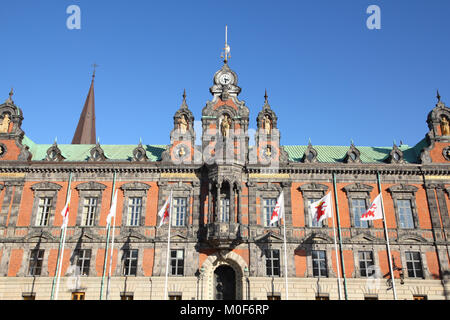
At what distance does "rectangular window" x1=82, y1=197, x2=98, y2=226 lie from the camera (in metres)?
33.0

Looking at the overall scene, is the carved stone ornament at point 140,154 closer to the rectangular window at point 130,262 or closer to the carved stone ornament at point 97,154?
the carved stone ornament at point 97,154

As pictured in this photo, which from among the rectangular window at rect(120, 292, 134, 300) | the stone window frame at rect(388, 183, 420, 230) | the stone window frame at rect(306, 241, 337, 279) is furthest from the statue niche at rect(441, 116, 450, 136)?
the rectangular window at rect(120, 292, 134, 300)

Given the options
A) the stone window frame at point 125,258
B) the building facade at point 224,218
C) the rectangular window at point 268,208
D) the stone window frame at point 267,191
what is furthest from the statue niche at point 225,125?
the stone window frame at point 125,258

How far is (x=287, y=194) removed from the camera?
33.3 metres

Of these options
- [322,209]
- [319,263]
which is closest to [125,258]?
[319,263]

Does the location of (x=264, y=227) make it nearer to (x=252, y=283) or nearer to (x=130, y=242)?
(x=252, y=283)

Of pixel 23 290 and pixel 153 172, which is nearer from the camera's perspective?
pixel 23 290

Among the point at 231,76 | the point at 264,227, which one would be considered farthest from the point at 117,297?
the point at 231,76

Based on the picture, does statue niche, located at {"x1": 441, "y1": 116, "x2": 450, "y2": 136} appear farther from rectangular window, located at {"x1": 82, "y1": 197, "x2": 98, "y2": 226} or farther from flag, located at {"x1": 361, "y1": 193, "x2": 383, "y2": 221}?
rectangular window, located at {"x1": 82, "y1": 197, "x2": 98, "y2": 226}

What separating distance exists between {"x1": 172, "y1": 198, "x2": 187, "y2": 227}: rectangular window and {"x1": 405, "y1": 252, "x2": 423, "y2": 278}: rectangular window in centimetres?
1910

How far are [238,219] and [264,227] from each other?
7.87 ft

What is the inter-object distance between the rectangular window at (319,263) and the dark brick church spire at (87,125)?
36.1 meters

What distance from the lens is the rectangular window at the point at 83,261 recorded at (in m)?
31.4

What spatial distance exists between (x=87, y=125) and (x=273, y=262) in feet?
120
